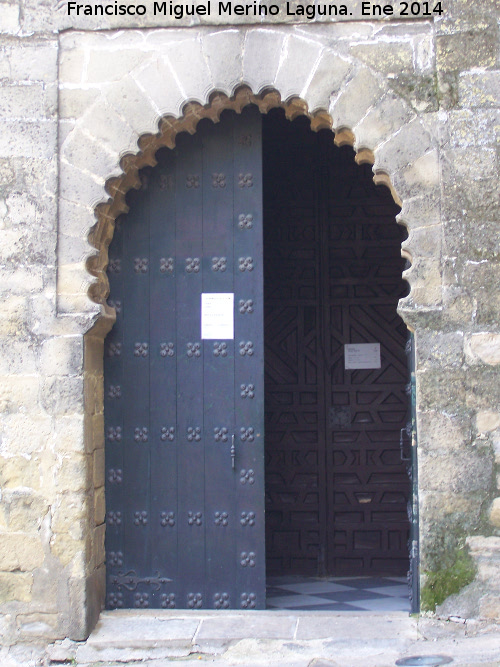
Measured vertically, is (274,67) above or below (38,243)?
above

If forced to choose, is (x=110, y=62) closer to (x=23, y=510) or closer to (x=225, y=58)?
(x=225, y=58)

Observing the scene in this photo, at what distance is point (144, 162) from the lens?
4.33 meters

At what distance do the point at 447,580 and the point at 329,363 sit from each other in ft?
7.70

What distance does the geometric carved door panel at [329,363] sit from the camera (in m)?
5.76

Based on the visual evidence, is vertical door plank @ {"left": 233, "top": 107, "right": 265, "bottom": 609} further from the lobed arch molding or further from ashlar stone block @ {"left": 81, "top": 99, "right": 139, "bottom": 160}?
ashlar stone block @ {"left": 81, "top": 99, "right": 139, "bottom": 160}

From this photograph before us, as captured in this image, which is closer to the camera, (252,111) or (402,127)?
(402,127)

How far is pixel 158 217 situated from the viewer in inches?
174

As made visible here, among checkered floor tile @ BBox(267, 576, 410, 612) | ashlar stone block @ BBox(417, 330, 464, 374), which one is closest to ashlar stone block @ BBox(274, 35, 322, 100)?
ashlar stone block @ BBox(417, 330, 464, 374)

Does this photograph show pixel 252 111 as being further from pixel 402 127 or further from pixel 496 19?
pixel 496 19

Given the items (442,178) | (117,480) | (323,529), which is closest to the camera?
(442,178)

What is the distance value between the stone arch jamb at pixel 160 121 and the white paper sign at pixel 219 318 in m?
0.54

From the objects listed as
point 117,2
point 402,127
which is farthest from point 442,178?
point 117,2

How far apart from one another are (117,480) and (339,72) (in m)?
2.56

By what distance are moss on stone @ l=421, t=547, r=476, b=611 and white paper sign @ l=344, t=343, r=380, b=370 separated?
223 cm
